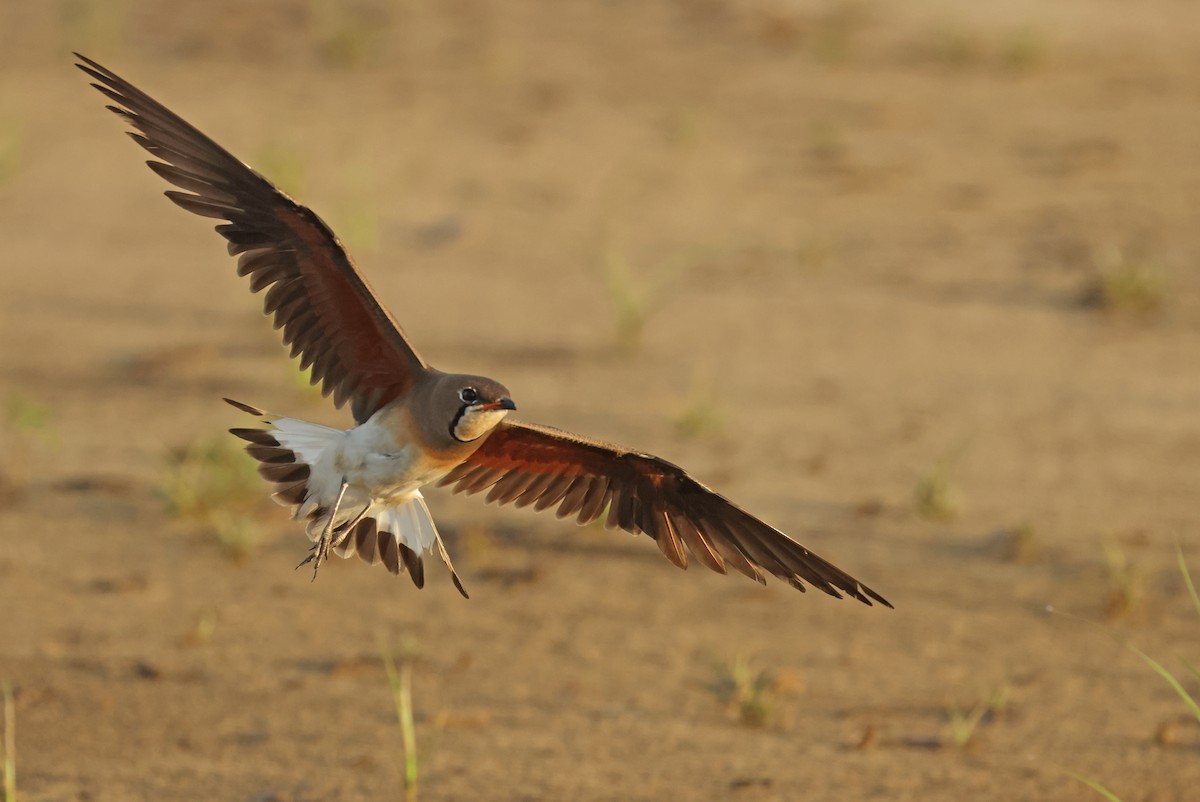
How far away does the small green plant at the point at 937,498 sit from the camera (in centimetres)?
637

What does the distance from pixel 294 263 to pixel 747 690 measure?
6.40ft

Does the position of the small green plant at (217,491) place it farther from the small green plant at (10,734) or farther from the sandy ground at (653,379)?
the small green plant at (10,734)

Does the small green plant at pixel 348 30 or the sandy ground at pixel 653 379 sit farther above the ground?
the small green plant at pixel 348 30

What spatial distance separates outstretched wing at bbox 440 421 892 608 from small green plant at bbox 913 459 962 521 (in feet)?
7.34

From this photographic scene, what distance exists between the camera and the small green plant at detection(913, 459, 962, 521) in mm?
6371

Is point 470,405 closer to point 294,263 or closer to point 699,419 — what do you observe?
point 294,263

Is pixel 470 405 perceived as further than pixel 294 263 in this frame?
No

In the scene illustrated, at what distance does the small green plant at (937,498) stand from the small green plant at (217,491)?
8.30 ft

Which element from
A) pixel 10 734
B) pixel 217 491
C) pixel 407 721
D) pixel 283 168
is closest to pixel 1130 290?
pixel 283 168

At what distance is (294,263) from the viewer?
160 inches

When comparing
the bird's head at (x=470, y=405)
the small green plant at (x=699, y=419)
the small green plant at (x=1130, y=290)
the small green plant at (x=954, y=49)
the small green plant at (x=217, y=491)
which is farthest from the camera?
the small green plant at (x=954, y=49)

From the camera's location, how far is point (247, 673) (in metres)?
5.32

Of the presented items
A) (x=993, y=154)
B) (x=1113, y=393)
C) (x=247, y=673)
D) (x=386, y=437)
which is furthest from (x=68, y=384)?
(x=993, y=154)

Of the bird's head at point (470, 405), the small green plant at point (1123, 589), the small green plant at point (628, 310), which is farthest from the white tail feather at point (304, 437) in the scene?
the small green plant at point (628, 310)
